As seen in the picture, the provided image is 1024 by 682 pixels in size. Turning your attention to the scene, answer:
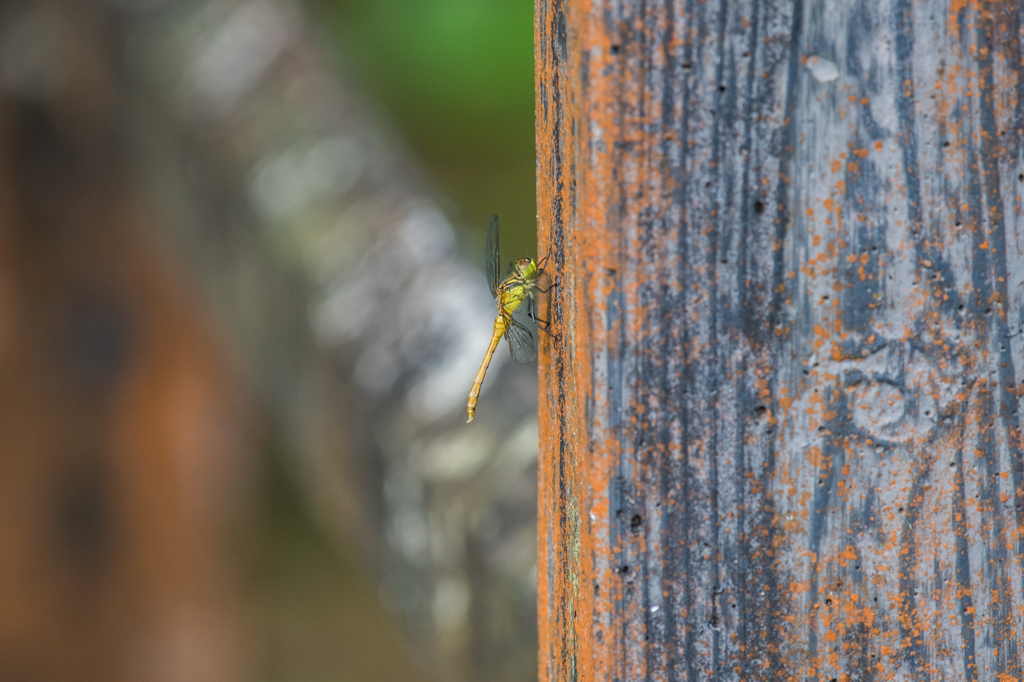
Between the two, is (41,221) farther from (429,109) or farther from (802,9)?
(429,109)

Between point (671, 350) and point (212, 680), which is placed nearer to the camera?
point (671, 350)

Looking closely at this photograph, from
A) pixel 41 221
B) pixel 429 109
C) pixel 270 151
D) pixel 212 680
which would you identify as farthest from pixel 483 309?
pixel 429 109

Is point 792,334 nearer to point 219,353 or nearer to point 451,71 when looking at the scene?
point 219,353

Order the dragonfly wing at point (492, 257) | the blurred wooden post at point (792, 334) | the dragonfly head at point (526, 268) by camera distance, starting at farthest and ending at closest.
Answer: the dragonfly wing at point (492, 257)
the dragonfly head at point (526, 268)
the blurred wooden post at point (792, 334)

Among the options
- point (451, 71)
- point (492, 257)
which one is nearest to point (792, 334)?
point (492, 257)

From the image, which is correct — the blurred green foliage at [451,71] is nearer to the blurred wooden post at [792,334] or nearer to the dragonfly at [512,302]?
the dragonfly at [512,302]

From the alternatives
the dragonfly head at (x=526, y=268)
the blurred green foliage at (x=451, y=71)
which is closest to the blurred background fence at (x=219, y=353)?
the dragonfly head at (x=526, y=268)

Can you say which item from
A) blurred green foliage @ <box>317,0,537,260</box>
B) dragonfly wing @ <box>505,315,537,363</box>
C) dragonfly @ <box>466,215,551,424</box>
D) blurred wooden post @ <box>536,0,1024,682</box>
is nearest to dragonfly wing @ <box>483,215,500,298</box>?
dragonfly @ <box>466,215,551,424</box>
